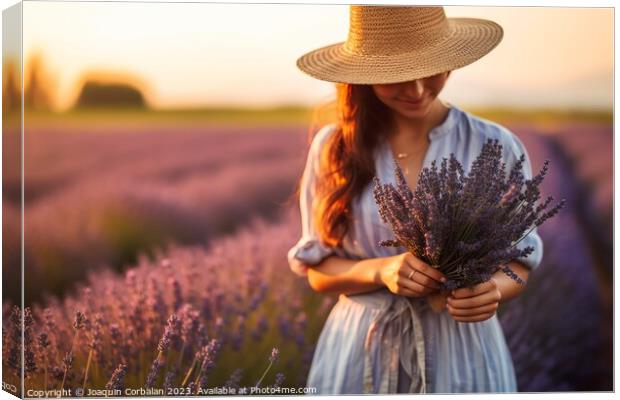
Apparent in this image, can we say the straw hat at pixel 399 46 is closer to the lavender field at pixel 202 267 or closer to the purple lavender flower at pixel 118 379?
the lavender field at pixel 202 267

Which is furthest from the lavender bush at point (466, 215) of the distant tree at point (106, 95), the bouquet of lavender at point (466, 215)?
the distant tree at point (106, 95)

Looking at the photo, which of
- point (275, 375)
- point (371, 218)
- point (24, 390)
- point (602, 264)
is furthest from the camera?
point (602, 264)

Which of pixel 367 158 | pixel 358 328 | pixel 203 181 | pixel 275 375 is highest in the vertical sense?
pixel 367 158

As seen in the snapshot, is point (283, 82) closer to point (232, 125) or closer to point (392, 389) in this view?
point (232, 125)

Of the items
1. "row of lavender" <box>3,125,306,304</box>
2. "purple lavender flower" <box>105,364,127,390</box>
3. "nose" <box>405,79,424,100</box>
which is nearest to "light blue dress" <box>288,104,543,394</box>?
"nose" <box>405,79,424,100</box>

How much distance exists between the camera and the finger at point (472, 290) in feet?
9.98

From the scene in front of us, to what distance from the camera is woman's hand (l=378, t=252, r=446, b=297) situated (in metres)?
3.04

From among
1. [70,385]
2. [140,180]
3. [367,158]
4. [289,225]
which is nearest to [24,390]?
[70,385]

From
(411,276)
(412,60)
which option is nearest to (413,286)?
(411,276)

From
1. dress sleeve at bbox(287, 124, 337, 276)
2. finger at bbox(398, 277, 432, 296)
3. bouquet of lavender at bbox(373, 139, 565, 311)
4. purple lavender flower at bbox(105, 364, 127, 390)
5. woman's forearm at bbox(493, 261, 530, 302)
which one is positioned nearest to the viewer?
bouquet of lavender at bbox(373, 139, 565, 311)

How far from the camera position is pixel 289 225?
395 cm

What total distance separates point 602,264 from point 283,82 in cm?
145

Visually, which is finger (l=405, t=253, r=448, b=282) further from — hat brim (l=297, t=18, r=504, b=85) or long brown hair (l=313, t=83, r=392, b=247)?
hat brim (l=297, t=18, r=504, b=85)

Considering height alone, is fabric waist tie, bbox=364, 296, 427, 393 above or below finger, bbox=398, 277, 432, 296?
below
